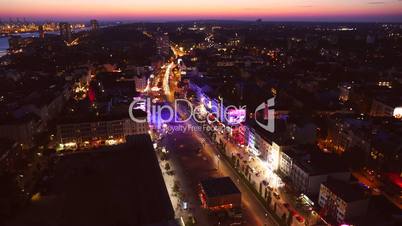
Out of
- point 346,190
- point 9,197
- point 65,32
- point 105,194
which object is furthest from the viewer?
point 65,32

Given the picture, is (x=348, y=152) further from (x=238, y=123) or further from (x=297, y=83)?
(x=297, y=83)

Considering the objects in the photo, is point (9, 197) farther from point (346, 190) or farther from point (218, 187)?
point (346, 190)

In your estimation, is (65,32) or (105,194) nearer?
(105,194)

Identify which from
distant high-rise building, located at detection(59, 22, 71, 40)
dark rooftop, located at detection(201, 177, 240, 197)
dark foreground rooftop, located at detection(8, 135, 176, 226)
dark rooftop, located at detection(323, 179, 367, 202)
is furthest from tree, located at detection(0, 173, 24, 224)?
distant high-rise building, located at detection(59, 22, 71, 40)

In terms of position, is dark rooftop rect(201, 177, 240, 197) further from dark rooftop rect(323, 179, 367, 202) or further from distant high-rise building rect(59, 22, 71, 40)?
distant high-rise building rect(59, 22, 71, 40)

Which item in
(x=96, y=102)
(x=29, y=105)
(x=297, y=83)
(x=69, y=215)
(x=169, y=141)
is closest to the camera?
(x=69, y=215)

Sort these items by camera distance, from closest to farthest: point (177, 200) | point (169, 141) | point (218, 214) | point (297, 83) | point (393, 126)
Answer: point (218, 214)
point (177, 200)
point (393, 126)
point (169, 141)
point (297, 83)

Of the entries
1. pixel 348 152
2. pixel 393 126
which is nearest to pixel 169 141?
pixel 348 152

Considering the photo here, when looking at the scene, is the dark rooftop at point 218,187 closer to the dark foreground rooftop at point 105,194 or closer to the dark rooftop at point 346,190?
the dark foreground rooftop at point 105,194

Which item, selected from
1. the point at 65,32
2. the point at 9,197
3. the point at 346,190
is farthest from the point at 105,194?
the point at 65,32
